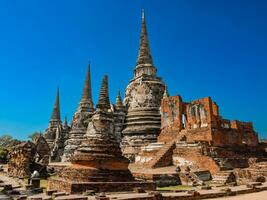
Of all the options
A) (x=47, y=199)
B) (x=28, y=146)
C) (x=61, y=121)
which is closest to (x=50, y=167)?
(x=28, y=146)

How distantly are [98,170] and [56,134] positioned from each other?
39.4 m

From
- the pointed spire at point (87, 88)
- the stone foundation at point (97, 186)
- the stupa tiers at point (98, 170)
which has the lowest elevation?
the stone foundation at point (97, 186)

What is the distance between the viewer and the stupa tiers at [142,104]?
109 ft

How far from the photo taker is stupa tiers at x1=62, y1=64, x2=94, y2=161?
41250 mm

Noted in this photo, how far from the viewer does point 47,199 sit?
10680 millimetres

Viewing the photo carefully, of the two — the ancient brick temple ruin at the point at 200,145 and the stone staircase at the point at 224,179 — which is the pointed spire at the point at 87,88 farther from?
the stone staircase at the point at 224,179

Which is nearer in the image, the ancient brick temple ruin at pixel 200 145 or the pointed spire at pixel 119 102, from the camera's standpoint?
the ancient brick temple ruin at pixel 200 145

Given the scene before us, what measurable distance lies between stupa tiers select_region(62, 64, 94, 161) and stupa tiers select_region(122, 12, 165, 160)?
23.1 feet

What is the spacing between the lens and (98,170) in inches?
583

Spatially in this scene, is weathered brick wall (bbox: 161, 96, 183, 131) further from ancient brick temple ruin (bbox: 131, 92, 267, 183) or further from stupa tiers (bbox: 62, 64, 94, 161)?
stupa tiers (bbox: 62, 64, 94, 161)

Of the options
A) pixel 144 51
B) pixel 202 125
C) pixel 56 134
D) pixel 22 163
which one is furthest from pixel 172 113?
pixel 56 134

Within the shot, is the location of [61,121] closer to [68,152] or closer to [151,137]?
[68,152]

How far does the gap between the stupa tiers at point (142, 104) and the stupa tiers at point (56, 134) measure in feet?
52.5

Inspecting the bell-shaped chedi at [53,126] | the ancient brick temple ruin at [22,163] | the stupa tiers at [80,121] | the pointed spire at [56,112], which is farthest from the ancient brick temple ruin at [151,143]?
the pointed spire at [56,112]
